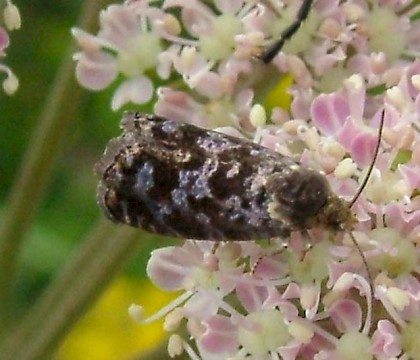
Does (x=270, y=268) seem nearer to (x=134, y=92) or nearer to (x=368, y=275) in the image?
(x=368, y=275)

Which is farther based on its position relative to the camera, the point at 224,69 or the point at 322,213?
the point at 224,69

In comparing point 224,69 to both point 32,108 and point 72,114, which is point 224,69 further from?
point 32,108

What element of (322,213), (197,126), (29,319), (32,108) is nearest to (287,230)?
(322,213)

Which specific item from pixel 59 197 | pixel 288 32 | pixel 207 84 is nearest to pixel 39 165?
pixel 207 84

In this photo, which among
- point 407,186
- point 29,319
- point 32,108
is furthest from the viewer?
point 32,108

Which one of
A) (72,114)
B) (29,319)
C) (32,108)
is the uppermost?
(72,114)

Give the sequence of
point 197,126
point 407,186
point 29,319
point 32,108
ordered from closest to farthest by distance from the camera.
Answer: point 407,186
point 197,126
point 29,319
point 32,108

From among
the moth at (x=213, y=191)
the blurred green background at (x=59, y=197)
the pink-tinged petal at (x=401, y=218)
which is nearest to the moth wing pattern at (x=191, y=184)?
the moth at (x=213, y=191)
